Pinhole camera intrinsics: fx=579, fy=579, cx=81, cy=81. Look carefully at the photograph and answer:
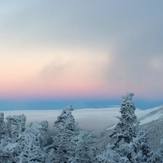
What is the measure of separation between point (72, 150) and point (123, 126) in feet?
20.9

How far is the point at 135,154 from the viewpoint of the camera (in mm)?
45281

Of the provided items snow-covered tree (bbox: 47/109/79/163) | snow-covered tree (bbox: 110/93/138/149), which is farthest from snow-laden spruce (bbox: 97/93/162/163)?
snow-covered tree (bbox: 47/109/79/163)

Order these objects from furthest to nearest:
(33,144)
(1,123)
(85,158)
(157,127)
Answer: (157,127)
(1,123)
(85,158)
(33,144)

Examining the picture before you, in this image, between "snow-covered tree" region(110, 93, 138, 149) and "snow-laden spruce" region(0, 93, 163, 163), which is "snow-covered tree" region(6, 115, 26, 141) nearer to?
"snow-laden spruce" region(0, 93, 163, 163)

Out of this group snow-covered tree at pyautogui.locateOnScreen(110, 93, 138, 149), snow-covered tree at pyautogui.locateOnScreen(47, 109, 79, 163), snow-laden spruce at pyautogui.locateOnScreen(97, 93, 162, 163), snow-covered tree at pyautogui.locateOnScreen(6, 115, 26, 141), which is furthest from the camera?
snow-covered tree at pyautogui.locateOnScreen(6, 115, 26, 141)

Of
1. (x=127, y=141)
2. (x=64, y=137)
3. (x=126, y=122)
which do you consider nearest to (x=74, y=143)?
(x=64, y=137)

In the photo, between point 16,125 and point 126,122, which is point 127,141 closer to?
point 126,122

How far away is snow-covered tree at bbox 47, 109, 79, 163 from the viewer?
49.7 m

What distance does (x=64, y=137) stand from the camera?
5012 centimetres

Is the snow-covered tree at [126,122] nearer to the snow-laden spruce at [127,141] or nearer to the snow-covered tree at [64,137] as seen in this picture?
the snow-laden spruce at [127,141]

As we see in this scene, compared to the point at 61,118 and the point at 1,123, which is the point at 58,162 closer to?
the point at 61,118

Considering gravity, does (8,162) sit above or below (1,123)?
below

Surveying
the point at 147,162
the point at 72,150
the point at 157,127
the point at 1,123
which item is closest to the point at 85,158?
the point at 72,150

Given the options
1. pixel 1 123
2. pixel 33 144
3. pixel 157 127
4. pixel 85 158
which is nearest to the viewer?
pixel 33 144
